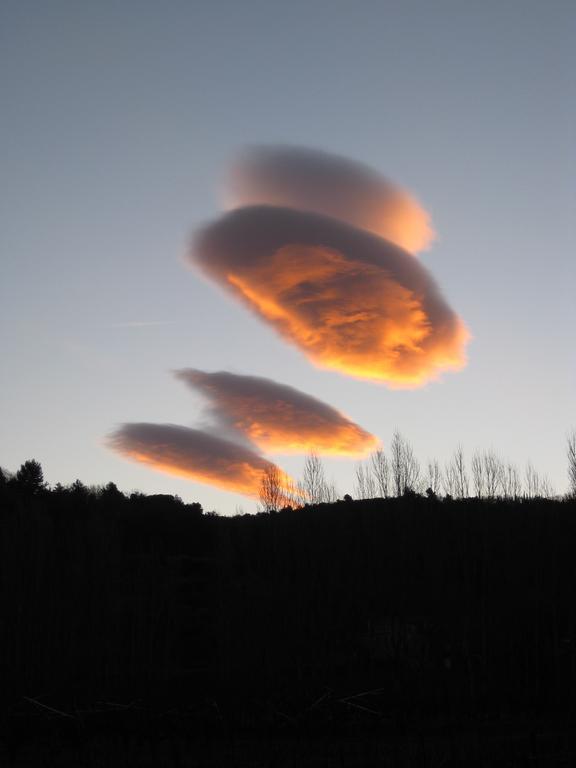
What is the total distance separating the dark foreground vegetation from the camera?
19750mm

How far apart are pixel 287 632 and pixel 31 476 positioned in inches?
1017

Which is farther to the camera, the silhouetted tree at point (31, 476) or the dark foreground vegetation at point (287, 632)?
the silhouetted tree at point (31, 476)

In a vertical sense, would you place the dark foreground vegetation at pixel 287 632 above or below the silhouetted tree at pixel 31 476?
below

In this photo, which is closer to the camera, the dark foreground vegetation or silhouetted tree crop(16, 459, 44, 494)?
the dark foreground vegetation

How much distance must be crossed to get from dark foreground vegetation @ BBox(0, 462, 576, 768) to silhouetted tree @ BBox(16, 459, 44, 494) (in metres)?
2.90

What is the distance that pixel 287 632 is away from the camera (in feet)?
116

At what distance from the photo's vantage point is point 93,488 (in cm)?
5962

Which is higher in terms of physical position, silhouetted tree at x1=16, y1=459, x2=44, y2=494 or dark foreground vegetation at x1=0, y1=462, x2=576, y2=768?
silhouetted tree at x1=16, y1=459, x2=44, y2=494

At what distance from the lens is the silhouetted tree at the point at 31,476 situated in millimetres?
52625

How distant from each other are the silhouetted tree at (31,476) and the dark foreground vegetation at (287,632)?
2902 millimetres

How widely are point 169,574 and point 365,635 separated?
9.13 m

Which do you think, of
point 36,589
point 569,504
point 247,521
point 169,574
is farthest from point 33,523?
point 569,504

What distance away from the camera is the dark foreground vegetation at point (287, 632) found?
19.8 metres

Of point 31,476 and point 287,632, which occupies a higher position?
point 31,476
